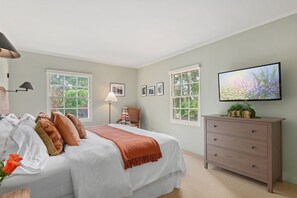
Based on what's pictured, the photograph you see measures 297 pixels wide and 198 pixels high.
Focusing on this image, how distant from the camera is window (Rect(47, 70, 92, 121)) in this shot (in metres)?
3.95

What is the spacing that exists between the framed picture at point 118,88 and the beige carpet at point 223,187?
3227 mm

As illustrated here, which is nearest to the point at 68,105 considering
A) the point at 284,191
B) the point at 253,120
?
the point at 253,120

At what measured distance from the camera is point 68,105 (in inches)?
165

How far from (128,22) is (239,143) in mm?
2541

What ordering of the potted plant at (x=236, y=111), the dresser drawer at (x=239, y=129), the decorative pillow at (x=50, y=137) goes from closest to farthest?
the decorative pillow at (x=50, y=137)
the dresser drawer at (x=239, y=129)
the potted plant at (x=236, y=111)

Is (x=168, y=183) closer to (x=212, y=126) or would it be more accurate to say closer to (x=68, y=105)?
(x=212, y=126)

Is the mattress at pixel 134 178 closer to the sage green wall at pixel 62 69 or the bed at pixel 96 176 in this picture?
the bed at pixel 96 176

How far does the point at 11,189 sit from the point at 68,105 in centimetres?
338

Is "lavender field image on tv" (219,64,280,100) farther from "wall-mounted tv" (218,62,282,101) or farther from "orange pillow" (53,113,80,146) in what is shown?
"orange pillow" (53,113,80,146)

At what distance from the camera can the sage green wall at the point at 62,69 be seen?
3480 millimetres

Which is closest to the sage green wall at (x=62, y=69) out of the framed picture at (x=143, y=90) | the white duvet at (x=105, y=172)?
the framed picture at (x=143, y=90)

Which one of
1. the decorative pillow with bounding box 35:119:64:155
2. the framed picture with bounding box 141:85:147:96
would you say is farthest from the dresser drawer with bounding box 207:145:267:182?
the framed picture with bounding box 141:85:147:96

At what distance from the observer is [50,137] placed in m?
1.59

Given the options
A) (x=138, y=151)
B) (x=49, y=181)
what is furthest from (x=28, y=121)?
(x=138, y=151)
